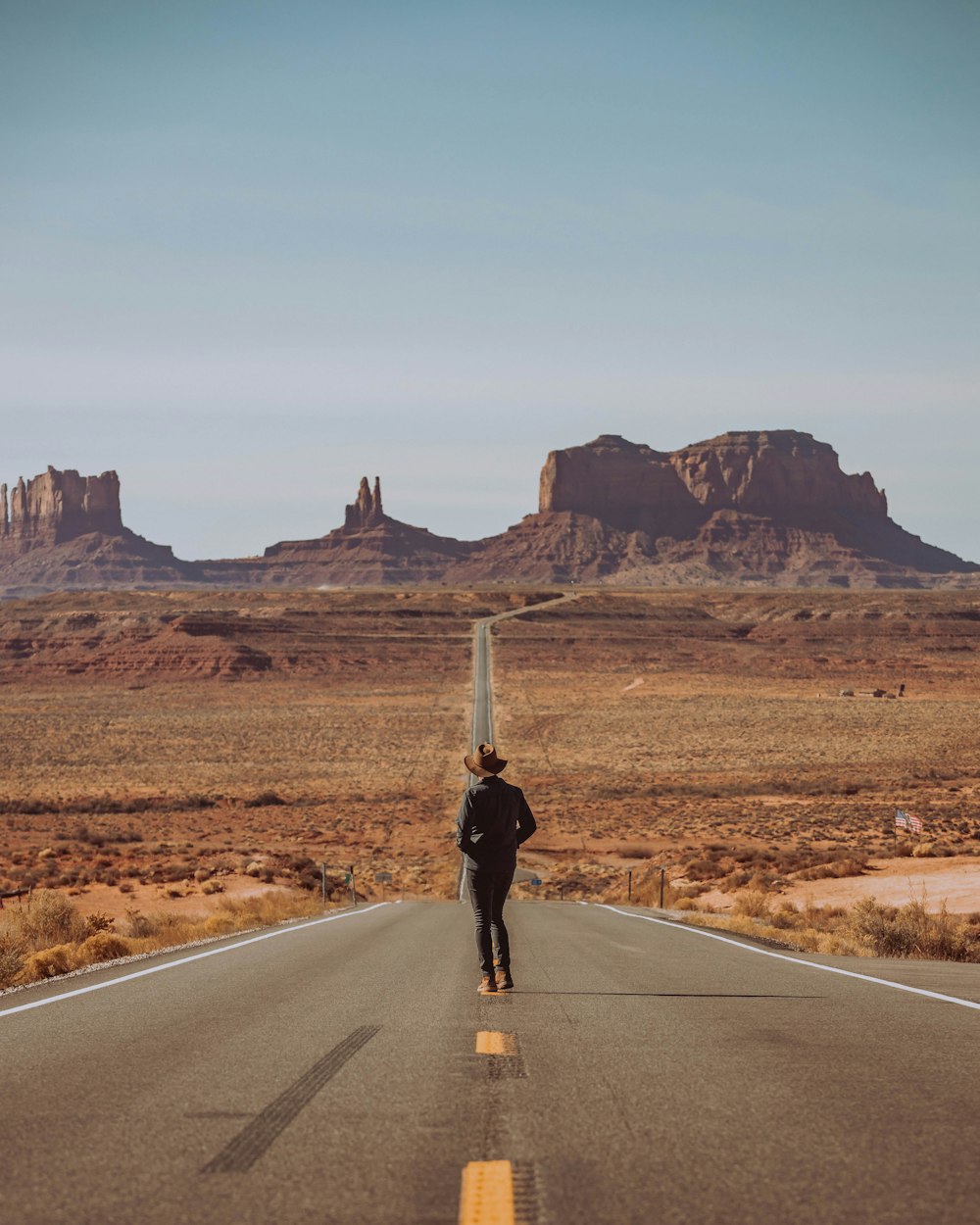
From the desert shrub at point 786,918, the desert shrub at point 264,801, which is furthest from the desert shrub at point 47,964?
the desert shrub at point 264,801

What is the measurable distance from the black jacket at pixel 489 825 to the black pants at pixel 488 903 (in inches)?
2.6

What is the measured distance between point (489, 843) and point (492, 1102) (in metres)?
3.76

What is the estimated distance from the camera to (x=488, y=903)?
30.1 feet

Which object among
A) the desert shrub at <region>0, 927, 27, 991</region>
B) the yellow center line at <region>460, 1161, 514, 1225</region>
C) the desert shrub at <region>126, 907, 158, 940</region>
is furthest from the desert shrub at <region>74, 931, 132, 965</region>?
the yellow center line at <region>460, 1161, 514, 1225</region>

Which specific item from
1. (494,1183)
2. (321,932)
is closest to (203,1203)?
(494,1183)

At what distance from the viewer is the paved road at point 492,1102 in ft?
13.2

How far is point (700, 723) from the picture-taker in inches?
3002

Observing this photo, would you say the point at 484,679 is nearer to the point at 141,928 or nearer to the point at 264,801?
the point at 264,801

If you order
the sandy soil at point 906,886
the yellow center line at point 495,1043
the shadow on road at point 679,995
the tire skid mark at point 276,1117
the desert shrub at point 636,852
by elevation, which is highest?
the tire skid mark at point 276,1117

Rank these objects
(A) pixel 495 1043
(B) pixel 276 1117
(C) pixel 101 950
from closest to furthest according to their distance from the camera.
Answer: (B) pixel 276 1117 < (A) pixel 495 1043 < (C) pixel 101 950

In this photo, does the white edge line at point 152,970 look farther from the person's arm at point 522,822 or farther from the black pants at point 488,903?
the person's arm at point 522,822

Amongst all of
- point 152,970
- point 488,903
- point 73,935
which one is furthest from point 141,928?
point 488,903

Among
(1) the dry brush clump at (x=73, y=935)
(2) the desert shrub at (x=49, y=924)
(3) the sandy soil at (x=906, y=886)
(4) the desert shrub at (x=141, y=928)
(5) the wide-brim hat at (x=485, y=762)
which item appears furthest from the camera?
(3) the sandy soil at (x=906, y=886)

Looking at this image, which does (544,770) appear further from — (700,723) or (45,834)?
(45,834)
